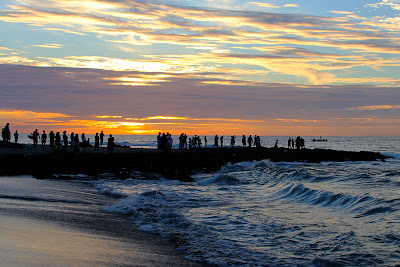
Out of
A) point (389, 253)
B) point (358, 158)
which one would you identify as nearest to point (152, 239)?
point (389, 253)

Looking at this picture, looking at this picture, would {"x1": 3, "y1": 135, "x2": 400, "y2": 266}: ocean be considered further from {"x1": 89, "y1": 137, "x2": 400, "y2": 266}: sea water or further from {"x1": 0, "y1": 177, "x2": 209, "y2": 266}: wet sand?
{"x1": 0, "y1": 177, "x2": 209, "y2": 266}: wet sand

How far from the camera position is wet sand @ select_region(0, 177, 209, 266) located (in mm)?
7277

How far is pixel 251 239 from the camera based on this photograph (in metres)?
10.4

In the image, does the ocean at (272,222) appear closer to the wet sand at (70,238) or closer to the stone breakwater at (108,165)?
the wet sand at (70,238)

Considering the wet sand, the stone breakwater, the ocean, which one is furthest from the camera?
the stone breakwater

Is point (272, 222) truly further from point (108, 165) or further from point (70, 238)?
point (108, 165)

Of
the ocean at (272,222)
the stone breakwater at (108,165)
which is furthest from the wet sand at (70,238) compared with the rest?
the stone breakwater at (108,165)

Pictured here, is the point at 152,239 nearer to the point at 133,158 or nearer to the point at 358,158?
the point at 133,158

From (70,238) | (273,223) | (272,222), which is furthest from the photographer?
(272,222)

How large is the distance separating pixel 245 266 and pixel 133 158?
27.3 meters

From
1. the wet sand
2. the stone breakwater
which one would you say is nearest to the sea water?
the wet sand

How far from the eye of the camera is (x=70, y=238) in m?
8.84

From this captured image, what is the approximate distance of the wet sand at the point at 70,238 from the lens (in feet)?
23.9

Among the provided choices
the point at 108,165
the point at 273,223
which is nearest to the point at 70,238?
the point at 273,223
